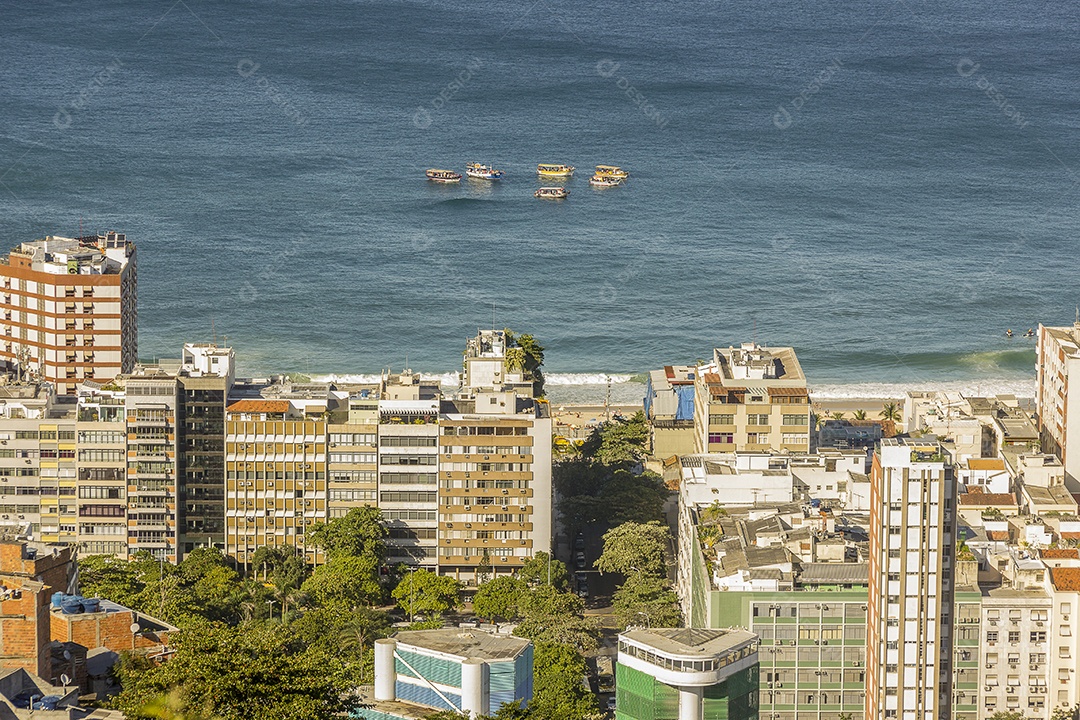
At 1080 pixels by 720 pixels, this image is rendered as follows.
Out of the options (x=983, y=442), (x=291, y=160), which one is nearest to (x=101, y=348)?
(x=983, y=442)

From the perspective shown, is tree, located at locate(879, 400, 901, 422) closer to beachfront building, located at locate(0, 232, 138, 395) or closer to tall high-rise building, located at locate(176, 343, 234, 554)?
tall high-rise building, located at locate(176, 343, 234, 554)

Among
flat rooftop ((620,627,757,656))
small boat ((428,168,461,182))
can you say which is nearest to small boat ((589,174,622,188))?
small boat ((428,168,461,182))

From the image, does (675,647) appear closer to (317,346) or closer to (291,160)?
(317,346)

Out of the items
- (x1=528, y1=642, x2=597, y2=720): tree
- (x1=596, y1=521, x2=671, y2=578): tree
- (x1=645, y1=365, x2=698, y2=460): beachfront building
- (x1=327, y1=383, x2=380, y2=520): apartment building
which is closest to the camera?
(x1=528, y1=642, x2=597, y2=720): tree

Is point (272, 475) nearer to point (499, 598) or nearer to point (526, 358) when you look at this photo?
point (499, 598)

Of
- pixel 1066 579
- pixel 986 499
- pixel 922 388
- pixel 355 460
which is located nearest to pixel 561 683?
pixel 1066 579
